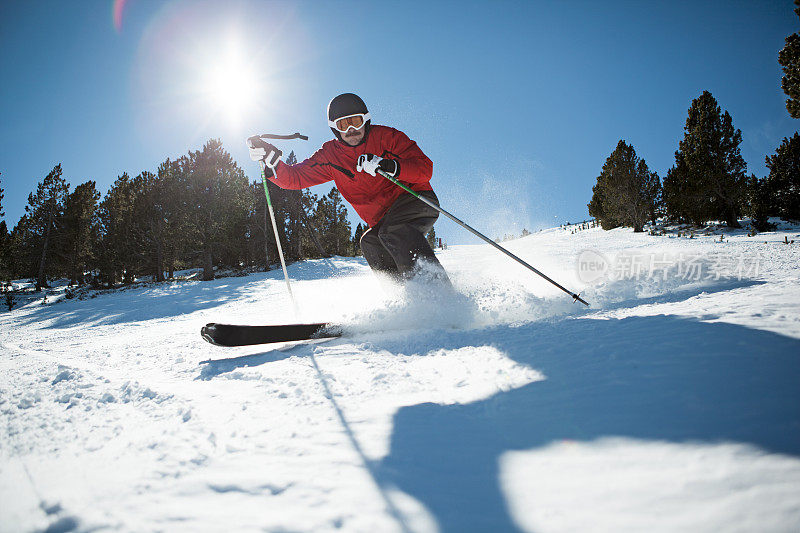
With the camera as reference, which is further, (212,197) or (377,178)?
(212,197)

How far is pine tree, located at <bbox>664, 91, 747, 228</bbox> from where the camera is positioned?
85.7 feet

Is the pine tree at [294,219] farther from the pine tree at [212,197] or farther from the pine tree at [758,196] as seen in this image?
the pine tree at [758,196]

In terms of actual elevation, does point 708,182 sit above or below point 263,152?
above

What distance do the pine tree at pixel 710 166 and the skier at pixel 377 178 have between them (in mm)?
32284

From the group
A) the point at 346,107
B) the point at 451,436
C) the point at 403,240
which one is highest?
the point at 346,107

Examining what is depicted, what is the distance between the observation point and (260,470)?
121cm

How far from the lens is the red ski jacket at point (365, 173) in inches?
170

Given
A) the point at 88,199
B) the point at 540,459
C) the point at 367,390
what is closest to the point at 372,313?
the point at 367,390

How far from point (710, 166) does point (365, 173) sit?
35001 millimetres

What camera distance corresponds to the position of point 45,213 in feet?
89.7

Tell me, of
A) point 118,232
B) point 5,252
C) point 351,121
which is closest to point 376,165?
point 351,121

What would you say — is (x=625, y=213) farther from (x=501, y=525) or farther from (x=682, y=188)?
(x=501, y=525)

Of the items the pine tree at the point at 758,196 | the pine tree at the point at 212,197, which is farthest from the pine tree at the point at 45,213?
the pine tree at the point at 758,196

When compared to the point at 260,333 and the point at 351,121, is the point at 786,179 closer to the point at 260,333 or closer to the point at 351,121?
the point at 351,121
